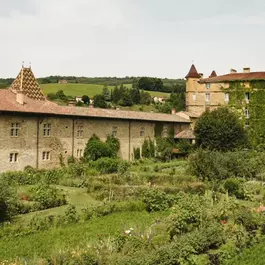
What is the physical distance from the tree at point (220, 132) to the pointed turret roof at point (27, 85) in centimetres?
1632

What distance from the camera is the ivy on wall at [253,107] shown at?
160ft

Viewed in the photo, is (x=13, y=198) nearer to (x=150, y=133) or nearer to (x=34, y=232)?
(x=34, y=232)

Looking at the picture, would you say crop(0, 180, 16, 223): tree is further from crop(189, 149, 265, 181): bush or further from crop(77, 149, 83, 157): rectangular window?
crop(77, 149, 83, 157): rectangular window

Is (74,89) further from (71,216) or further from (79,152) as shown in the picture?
(71,216)

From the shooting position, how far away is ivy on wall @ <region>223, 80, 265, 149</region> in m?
48.7

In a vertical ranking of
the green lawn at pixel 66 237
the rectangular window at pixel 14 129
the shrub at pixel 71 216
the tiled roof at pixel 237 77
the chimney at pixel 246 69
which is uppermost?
the chimney at pixel 246 69

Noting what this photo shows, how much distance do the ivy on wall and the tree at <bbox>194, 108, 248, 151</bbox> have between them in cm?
355

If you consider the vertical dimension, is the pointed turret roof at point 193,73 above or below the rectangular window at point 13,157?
above

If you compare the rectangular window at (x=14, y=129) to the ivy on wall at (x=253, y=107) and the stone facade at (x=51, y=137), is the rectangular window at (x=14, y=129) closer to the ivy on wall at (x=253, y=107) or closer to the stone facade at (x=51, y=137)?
the stone facade at (x=51, y=137)

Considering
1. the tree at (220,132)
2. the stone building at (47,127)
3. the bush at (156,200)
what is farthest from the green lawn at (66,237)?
the tree at (220,132)

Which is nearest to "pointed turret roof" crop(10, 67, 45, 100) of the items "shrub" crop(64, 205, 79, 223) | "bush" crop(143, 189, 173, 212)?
"bush" crop(143, 189, 173, 212)

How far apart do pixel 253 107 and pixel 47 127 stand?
24.0 metres

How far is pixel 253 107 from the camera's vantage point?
162ft

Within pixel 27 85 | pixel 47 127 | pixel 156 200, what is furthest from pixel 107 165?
pixel 156 200
